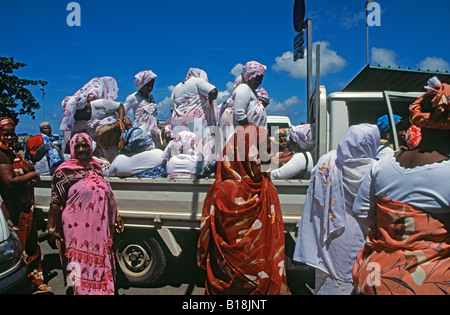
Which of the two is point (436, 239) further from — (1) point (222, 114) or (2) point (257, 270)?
(1) point (222, 114)

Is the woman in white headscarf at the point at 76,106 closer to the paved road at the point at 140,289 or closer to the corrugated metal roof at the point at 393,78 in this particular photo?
the paved road at the point at 140,289

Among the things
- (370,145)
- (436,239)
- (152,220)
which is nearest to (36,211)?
(152,220)

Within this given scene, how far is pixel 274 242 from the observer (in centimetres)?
290

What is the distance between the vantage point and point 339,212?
8.61 feet

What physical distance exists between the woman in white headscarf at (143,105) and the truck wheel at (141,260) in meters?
2.01

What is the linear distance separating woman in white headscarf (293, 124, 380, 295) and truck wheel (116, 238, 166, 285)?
5.65 ft

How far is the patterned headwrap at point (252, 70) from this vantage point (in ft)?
A: 14.1

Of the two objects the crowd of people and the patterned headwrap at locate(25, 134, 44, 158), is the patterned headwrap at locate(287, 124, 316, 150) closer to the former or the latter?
the crowd of people

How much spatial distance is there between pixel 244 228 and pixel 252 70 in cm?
227

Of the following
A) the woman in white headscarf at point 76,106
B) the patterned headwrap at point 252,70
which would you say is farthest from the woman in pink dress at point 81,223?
the patterned headwrap at point 252,70

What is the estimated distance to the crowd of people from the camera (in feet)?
5.58

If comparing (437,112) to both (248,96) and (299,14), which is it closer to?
(248,96)

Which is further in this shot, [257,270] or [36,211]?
[36,211]

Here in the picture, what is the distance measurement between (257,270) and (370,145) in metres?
1.39
